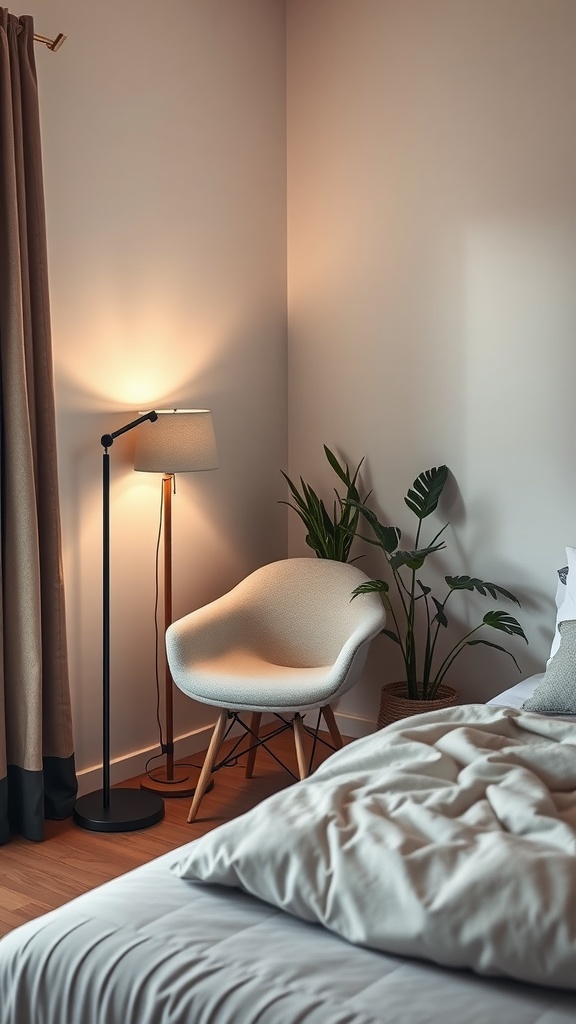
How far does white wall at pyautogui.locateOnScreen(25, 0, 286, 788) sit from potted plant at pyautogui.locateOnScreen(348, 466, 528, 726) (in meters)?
0.65

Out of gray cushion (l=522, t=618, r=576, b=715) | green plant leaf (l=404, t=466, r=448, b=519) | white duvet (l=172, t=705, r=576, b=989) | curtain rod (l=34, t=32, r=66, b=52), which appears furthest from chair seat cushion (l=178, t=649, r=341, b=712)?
curtain rod (l=34, t=32, r=66, b=52)

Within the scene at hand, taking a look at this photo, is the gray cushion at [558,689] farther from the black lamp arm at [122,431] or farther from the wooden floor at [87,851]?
the black lamp arm at [122,431]

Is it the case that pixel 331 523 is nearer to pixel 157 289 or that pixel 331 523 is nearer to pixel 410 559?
pixel 410 559

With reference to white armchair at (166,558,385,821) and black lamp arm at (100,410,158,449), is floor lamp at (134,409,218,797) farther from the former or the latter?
white armchair at (166,558,385,821)

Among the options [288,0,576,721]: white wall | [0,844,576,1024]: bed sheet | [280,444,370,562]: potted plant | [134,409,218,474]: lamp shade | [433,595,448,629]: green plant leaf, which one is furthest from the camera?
[280,444,370,562]: potted plant

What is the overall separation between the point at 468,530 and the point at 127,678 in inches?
53.5

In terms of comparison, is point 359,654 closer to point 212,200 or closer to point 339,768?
point 339,768

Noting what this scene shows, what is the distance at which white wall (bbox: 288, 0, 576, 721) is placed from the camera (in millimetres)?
3510

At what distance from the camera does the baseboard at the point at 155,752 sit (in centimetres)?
349

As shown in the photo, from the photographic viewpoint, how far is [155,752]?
375 cm

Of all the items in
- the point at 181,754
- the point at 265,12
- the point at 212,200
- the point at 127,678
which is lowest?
the point at 181,754

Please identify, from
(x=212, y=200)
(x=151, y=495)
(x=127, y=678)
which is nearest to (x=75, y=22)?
(x=212, y=200)

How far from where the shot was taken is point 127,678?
3633mm

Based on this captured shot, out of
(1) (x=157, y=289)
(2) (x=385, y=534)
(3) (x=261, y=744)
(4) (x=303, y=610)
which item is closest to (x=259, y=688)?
(3) (x=261, y=744)
